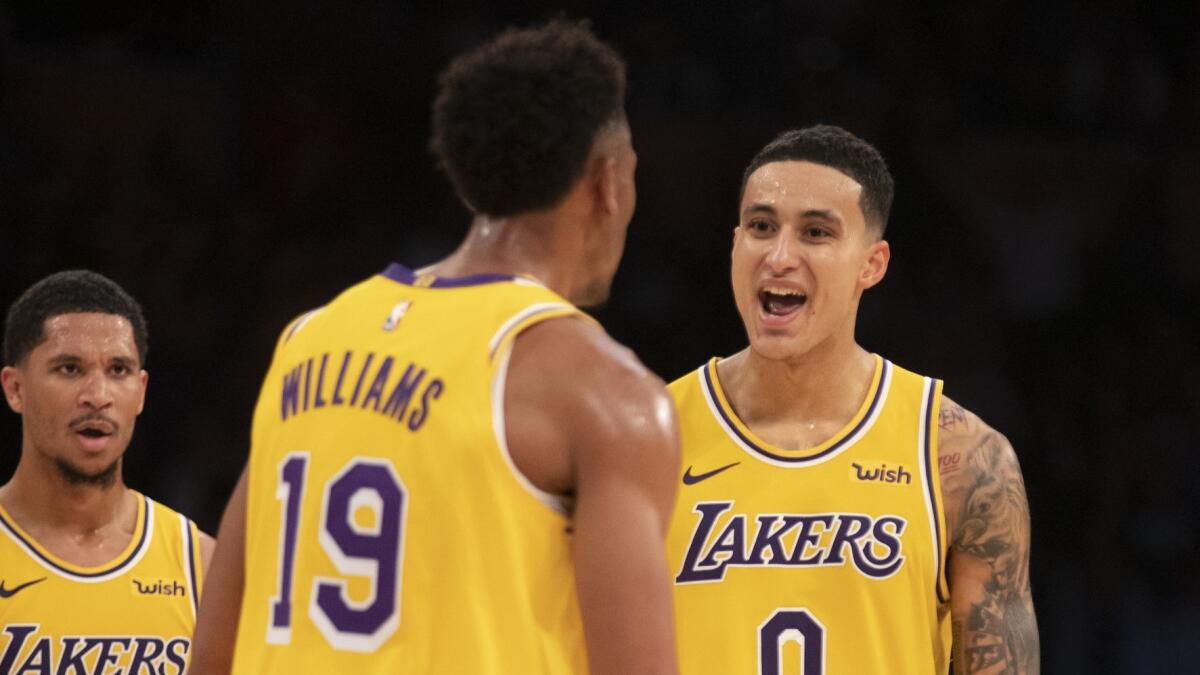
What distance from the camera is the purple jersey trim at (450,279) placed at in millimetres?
2420

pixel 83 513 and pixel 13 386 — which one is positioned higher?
pixel 13 386

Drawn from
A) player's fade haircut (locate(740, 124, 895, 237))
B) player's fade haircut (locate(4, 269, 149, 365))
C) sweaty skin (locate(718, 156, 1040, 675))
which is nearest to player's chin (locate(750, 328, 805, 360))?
sweaty skin (locate(718, 156, 1040, 675))

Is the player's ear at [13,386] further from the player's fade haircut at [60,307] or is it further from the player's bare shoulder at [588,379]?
the player's bare shoulder at [588,379]

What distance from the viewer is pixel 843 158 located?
4.07 metres

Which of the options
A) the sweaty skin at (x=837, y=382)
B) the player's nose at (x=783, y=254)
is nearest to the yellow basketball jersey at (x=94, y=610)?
the sweaty skin at (x=837, y=382)

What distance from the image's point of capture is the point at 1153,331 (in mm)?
8648

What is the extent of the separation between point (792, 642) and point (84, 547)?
6.86 feet

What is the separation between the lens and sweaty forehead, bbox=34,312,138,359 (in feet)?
14.8

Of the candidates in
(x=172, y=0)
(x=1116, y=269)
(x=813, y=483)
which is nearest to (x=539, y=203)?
(x=813, y=483)

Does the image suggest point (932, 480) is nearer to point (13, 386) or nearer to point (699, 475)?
point (699, 475)

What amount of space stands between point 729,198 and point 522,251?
6331 millimetres

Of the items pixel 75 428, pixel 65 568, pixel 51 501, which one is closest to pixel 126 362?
pixel 75 428

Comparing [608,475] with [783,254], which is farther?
[783,254]

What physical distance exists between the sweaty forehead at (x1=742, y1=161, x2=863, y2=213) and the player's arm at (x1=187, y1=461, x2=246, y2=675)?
5.96ft
